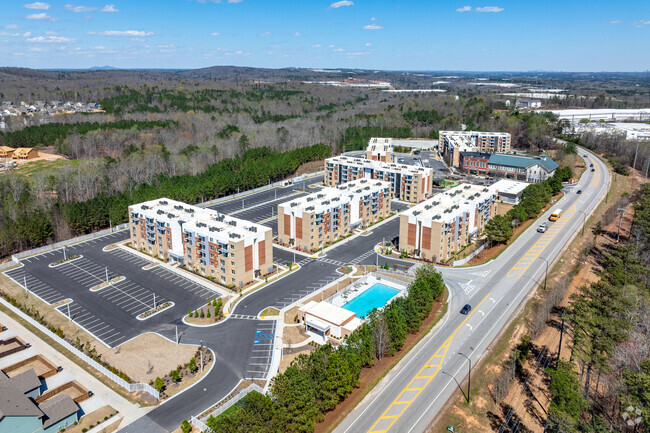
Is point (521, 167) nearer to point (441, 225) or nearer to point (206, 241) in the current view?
point (441, 225)

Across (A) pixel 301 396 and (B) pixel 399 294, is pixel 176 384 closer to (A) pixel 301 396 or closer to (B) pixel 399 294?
(A) pixel 301 396

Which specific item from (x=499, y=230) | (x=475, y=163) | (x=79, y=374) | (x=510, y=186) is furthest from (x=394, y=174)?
(x=79, y=374)

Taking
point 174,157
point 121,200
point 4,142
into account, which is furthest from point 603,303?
point 4,142

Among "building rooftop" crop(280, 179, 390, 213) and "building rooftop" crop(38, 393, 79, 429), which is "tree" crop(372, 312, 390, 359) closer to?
"building rooftop" crop(38, 393, 79, 429)

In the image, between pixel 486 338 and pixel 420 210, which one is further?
pixel 420 210

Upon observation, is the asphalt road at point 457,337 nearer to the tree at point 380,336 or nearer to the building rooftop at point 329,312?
the tree at point 380,336

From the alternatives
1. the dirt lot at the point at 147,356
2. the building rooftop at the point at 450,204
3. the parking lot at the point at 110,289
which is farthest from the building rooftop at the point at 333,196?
the dirt lot at the point at 147,356

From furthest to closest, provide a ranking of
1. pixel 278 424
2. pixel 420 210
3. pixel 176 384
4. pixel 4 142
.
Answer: pixel 4 142 → pixel 420 210 → pixel 176 384 → pixel 278 424
